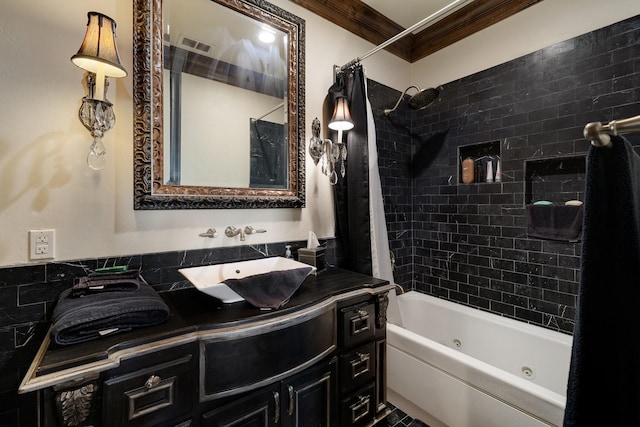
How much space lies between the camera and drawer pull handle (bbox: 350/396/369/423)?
4.72 feet

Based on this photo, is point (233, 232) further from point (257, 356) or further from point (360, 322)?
point (360, 322)

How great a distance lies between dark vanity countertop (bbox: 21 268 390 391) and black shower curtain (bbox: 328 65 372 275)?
1.21 feet

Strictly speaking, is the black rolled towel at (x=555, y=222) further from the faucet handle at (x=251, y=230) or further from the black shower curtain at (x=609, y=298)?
the faucet handle at (x=251, y=230)

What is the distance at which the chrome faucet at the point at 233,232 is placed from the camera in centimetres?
157

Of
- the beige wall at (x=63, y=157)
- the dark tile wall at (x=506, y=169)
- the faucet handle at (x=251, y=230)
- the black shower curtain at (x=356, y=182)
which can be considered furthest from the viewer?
the black shower curtain at (x=356, y=182)

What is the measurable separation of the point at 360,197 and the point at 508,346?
1492 millimetres

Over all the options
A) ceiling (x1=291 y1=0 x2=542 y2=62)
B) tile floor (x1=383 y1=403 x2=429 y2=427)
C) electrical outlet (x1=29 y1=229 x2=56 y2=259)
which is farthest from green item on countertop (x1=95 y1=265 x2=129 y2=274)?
ceiling (x1=291 y1=0 x2=542 y2=62)

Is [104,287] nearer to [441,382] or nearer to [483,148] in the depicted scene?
[441,382]

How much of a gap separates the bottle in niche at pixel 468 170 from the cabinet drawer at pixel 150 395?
7.50 ft

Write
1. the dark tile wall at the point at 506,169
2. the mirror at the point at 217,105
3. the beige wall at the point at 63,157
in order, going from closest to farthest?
the beige wall at the point at 63,157 → the mirror at the point at 217,105 → the dark tile wall at the point at 506,169

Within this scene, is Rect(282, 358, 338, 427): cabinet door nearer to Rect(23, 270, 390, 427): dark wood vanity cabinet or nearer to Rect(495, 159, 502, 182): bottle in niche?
Rect(23, 270, 390, 427): dark wood vanity cabinet

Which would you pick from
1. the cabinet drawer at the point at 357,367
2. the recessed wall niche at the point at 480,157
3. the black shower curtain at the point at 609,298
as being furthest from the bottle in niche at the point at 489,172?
the black shower curtain at the point at 609,298

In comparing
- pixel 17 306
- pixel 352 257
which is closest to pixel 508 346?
pixel 352 257

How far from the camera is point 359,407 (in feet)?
4.80
